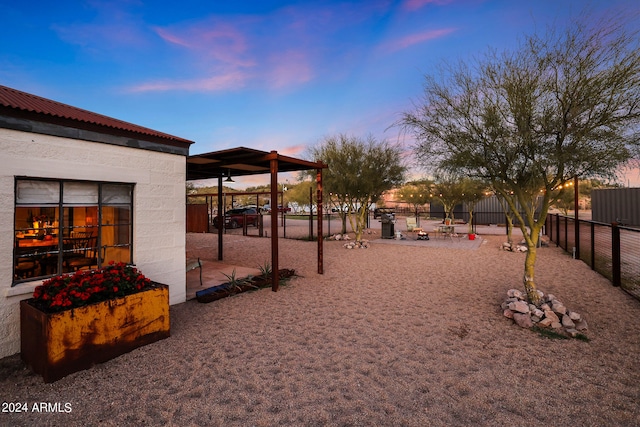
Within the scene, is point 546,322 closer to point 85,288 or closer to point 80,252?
point 85,288

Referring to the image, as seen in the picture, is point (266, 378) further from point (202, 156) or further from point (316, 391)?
point (202, 156)

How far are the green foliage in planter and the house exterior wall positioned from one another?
58cm

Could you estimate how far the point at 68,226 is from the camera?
14.0 ft

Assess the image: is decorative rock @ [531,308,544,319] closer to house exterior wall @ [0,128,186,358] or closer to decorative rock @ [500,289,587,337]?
decorative rock @ [500,289,587,337]

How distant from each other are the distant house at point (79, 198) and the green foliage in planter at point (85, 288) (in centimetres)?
59

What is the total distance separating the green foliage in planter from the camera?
3285 mm

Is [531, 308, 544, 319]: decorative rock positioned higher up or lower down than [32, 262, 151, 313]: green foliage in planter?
lower down

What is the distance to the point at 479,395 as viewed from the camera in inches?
113

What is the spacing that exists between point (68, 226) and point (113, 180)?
861 millimetres

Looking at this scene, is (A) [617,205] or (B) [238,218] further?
(A) [617,205]

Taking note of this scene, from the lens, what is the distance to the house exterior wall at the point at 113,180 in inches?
142

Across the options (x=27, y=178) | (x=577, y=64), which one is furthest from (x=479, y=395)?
(x=27, y=178)

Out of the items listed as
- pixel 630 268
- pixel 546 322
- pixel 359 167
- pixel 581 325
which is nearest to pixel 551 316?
pixel 546 322

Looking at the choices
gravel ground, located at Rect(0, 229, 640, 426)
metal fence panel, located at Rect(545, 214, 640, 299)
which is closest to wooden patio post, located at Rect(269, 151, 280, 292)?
gravel ground, located at Rect(0, 229, 640, 426)
